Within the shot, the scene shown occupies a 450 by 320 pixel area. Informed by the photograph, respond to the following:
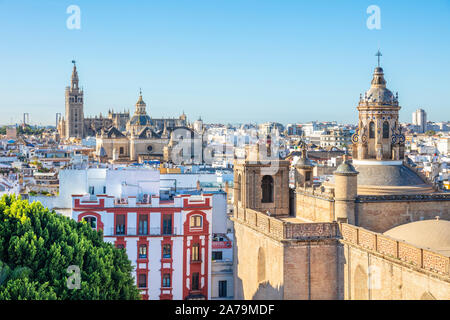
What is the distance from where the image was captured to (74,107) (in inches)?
5207

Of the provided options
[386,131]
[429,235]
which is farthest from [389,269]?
[386,131]

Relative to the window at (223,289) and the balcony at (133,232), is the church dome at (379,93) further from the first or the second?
the window at (223,289)

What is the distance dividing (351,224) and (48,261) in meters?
8.21

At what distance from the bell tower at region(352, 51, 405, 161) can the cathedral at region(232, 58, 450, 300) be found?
0.03 m

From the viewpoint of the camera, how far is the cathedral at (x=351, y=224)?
48.3 feet

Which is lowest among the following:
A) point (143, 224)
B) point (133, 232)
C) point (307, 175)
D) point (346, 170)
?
point (133, 232)

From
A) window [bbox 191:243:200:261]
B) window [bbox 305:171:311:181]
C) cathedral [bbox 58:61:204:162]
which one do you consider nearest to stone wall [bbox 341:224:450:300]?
window [bbox 305:171:311:181]

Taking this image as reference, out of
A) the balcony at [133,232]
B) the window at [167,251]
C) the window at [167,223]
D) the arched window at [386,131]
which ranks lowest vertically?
the window at [167,251]

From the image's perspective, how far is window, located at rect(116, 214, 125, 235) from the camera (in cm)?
2344

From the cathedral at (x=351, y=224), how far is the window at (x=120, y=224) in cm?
439

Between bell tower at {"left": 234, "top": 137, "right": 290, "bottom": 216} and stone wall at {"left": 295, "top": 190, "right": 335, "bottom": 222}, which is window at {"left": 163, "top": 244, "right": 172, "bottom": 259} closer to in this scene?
bell tower at {"left": 234, "top": 137, "right": 290, "bottom": 216}

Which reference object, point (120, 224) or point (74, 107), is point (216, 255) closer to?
point (120, 224)

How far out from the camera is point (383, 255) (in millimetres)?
14438

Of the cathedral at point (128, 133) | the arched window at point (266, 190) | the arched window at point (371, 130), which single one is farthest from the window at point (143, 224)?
the cathedral at point (128, 133)
